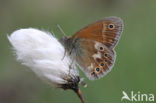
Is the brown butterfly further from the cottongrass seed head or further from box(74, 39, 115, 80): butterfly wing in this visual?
the cottongrass seed head

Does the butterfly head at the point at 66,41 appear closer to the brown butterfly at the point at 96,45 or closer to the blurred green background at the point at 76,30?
the brown butterfly at the point at 96,45

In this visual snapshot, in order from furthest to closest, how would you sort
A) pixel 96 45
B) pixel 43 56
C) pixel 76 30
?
Result: pixel 76 30 < pixel 96 45 < pixel 43 56

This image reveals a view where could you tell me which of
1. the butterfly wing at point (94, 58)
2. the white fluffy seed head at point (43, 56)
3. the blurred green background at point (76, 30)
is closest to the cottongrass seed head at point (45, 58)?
the white fluffy seed head at point (43, 56)

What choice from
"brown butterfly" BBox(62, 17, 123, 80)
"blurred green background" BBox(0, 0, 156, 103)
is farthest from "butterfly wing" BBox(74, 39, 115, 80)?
"blurred green background" BBox(0, 0, 156, 103)

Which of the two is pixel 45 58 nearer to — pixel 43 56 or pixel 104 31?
pixel 43 56

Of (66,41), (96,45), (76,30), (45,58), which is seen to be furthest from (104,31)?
(76,30)

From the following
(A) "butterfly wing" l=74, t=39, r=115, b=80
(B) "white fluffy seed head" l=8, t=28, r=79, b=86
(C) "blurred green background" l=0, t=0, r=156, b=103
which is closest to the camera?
(B) "white fluffy seed head" l=8, t=28, r=79, b=86
